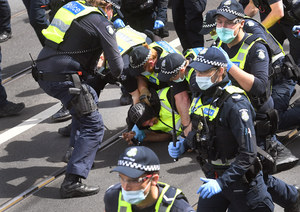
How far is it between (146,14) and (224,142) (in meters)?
4.72

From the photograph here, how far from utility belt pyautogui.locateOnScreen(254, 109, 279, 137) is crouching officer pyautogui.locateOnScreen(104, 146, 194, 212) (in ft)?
5.35

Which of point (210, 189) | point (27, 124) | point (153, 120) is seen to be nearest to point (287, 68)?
point (153, 120)

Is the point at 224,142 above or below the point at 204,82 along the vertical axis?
below

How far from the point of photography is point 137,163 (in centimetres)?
432

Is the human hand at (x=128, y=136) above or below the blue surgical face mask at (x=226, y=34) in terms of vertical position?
below

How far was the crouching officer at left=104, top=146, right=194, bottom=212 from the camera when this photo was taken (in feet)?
14.2

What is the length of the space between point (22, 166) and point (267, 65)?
3382mm

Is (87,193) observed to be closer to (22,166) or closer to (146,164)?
(22,166)

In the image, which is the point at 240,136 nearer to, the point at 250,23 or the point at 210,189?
the point at 210,189

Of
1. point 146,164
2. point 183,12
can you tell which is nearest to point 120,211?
point 146,164

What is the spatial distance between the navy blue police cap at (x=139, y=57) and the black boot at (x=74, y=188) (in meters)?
1.43

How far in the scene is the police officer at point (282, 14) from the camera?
7.75 meters

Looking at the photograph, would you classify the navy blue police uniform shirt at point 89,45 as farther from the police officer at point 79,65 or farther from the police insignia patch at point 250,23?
the police insignia patch at point 250,23

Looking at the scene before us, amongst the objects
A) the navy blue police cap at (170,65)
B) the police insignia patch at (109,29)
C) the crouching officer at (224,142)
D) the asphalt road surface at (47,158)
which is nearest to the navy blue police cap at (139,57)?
the navy blue police cap at (170,65)
